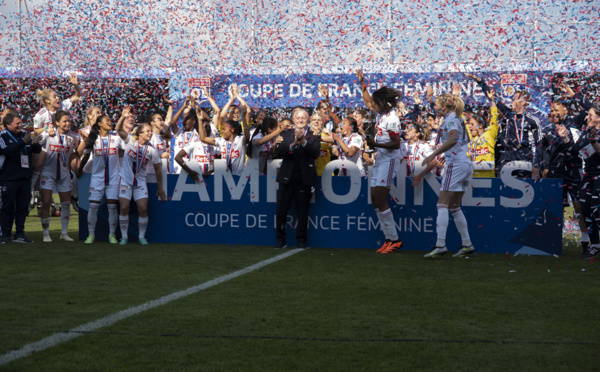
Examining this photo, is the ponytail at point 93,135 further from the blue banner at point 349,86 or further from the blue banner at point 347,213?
the blue banner at point 349,86

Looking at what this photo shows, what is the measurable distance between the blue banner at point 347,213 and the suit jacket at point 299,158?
394mm

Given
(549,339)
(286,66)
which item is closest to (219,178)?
(549,339)

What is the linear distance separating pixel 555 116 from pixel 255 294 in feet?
17.6

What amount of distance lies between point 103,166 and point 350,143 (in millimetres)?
3671

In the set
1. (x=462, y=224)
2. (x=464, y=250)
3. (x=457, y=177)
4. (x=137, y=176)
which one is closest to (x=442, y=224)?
(x=462, y=224)

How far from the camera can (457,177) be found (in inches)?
324

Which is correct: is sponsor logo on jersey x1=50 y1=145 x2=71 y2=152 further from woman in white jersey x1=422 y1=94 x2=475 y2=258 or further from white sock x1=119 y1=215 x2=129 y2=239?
woman in white jersey x1=422 y1=94 x2=475 y2=258

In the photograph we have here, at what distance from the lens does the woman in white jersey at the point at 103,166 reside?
32.0 ft

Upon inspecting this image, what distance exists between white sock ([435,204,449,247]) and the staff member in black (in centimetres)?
554

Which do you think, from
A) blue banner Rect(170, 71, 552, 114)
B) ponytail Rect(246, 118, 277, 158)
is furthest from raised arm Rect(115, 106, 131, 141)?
blue banner Rect(170, 71, 552, 114)

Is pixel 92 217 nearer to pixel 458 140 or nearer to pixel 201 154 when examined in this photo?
pixel 201 154

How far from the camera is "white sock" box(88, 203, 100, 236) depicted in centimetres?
980

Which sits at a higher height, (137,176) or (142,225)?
(137,176)

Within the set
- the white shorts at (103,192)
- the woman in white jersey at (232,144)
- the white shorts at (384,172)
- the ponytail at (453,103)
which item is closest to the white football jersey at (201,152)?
the woman in white jersey at (232,144)
